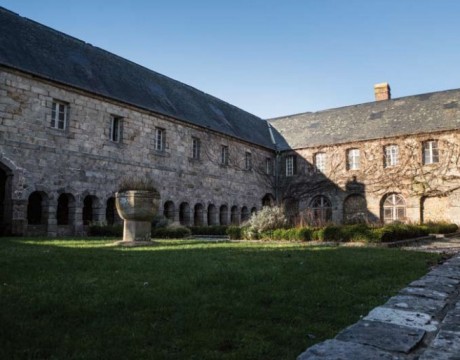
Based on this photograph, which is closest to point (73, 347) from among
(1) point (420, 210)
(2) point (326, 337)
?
(2) point (326, 337)

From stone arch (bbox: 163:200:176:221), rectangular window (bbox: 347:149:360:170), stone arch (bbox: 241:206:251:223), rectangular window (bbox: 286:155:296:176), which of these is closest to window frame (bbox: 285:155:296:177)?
rectangular window (bbox: 286:155:296:176)

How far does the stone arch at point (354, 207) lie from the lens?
22781 mm

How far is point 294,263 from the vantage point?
21.7 feet

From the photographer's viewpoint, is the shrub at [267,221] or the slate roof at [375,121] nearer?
the shrub at [267,221]

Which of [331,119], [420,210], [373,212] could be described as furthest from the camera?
[331,119]

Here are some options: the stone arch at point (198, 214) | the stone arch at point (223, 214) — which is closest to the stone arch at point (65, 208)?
the stone arch at point (198, 214)

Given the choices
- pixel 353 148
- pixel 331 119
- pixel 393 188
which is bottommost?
pixel 393 188

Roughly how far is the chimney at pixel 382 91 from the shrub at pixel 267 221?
17.1 metres

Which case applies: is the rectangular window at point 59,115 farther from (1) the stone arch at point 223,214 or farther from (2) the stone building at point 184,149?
(1) the stone arch at point 223,214

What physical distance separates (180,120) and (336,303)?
15.7m

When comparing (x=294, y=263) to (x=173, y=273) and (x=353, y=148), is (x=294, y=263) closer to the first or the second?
(x=173, y=273)

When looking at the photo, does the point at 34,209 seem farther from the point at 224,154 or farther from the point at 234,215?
the point at 234,215

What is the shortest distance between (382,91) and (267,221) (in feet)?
59.2

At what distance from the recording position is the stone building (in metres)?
13.6
